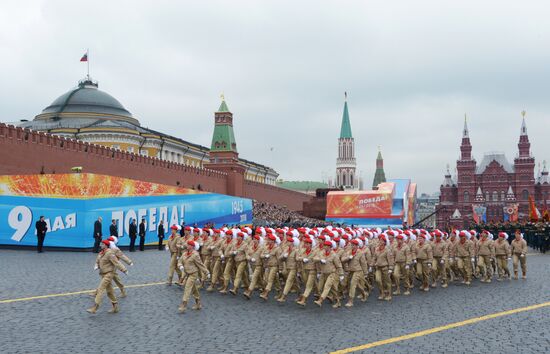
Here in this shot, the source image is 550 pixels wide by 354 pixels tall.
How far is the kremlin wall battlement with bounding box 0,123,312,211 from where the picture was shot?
26.8m

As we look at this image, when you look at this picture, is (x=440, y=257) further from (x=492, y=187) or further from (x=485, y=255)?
(x=492, y=187)

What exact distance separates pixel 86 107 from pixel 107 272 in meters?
45.2

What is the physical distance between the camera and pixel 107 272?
11656 millimetres

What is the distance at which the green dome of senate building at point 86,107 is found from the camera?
52.8 meters

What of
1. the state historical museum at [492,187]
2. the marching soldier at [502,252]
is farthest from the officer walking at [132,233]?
the state historical museum at [492,187]

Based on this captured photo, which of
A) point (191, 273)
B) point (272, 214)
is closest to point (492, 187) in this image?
point (272, 214)

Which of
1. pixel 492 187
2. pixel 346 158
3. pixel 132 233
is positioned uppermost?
pixel 346 158

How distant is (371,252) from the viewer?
15.2 metres

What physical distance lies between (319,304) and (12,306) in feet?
21.6

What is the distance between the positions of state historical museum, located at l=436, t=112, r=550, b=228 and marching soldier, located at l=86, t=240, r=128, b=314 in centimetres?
8638

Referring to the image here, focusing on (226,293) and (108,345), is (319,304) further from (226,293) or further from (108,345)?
(108,345)

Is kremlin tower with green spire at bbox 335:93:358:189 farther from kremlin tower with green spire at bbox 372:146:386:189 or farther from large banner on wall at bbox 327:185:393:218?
large banner on wall at bbox 327:185:393:218

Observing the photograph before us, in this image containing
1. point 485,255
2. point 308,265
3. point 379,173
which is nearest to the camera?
point 308,265

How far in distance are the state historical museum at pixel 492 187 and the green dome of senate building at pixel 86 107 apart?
59.4 meters
